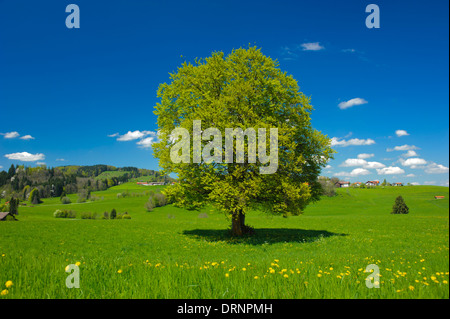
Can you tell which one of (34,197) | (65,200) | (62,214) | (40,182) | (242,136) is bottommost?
(62,214)

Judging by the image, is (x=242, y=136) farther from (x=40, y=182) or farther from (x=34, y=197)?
(x=40, y=182)

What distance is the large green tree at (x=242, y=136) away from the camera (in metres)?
18.3

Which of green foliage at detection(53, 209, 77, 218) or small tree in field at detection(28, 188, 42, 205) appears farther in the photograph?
small tree in field at detection(28, 188, 42, 205)

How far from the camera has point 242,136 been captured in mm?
17719

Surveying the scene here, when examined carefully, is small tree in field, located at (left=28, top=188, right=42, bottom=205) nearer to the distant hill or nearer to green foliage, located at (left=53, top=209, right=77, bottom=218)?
the distant hill

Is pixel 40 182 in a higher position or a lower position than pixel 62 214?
higher

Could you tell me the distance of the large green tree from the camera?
60.1ft

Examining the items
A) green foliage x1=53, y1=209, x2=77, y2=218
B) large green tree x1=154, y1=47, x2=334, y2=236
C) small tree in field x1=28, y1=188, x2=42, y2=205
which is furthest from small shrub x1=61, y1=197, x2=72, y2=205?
large green tree x1=154, y1=47, x2=334, y2=236

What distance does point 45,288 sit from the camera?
405 cm

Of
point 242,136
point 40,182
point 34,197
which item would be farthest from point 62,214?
point 242,136

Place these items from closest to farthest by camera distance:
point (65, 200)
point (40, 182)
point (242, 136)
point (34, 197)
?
point (242, 136) < point (34, 197) < point (65, 200) < point (40, 182)
